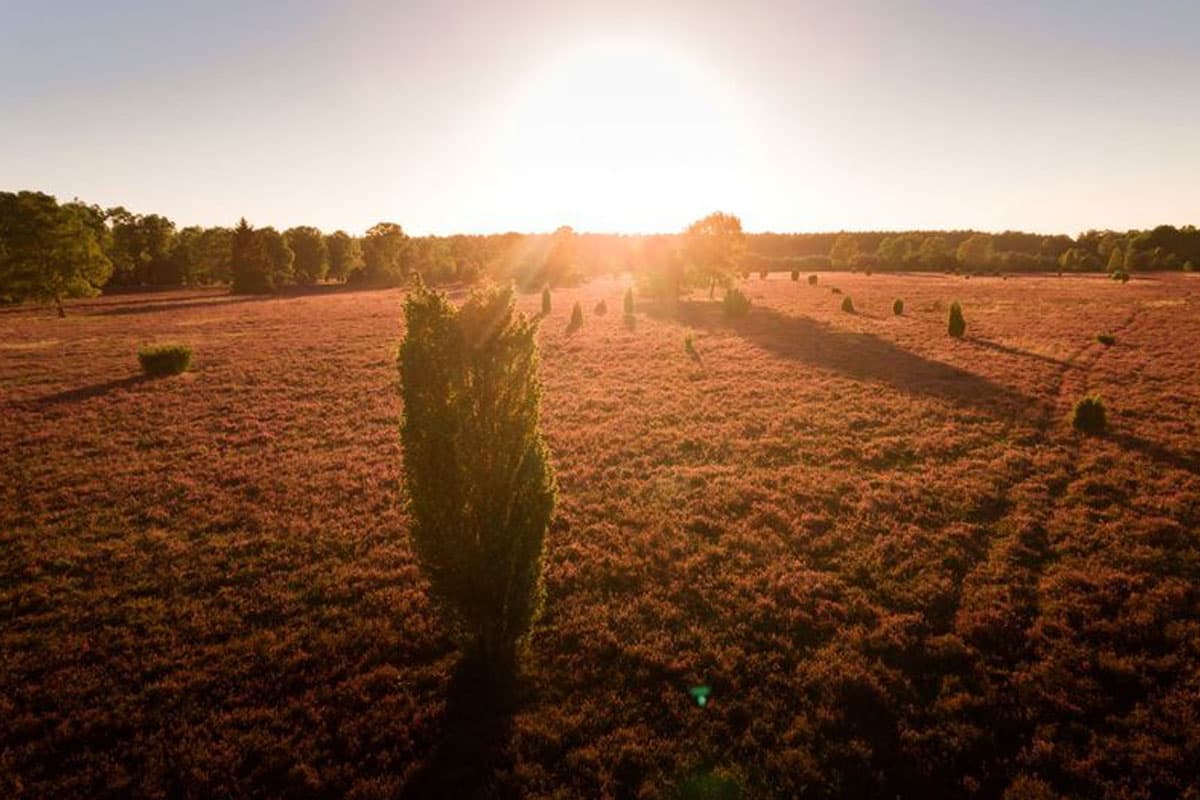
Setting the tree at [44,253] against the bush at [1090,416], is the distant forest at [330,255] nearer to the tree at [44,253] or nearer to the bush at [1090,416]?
the tree at [44,253]

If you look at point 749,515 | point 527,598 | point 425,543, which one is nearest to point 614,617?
point 527,598

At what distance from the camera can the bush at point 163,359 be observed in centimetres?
2877

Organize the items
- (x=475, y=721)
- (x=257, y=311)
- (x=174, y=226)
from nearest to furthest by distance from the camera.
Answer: (x=475, y=721), (x=257, y=311), (x=174, y=226)

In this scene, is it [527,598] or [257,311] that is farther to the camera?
[257,311]

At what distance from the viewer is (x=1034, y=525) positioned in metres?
13.1

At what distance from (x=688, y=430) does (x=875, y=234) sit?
19219 cm

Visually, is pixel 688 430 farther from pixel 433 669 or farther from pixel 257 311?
pixel 257 311

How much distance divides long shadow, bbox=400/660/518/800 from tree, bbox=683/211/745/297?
5467cm

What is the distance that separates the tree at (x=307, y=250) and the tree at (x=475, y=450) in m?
122

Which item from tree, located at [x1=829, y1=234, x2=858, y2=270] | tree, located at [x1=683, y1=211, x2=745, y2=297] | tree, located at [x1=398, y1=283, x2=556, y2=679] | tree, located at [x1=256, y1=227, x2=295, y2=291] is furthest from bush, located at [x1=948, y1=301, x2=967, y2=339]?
tree, located at [x1=256, y1=227, x2=295, y2=291]

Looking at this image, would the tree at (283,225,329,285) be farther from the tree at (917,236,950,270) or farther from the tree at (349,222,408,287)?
the tree at (917,236,950,270)

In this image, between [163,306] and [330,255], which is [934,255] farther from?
[163,306]

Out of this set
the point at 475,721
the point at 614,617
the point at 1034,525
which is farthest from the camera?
the point at 1034,525

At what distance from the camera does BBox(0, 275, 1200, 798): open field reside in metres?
7.27
